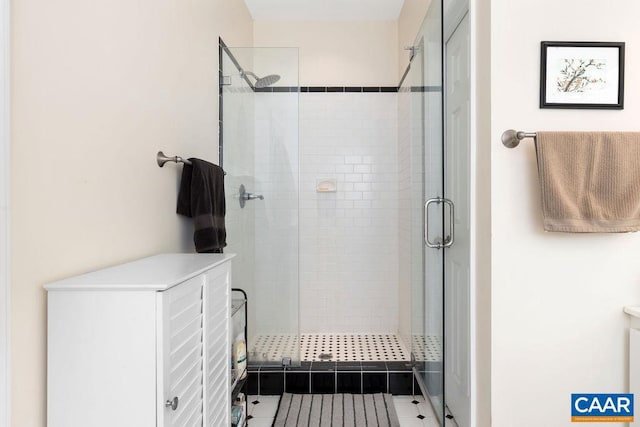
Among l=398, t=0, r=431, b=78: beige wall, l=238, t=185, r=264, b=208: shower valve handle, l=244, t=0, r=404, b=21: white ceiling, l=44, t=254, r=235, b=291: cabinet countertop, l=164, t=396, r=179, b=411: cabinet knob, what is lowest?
l=164, t=396, r=179, b=411: cabinet knob

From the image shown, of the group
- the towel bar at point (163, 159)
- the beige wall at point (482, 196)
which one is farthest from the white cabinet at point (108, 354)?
the beige wall at point (482, 196)

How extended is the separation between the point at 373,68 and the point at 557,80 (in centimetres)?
236

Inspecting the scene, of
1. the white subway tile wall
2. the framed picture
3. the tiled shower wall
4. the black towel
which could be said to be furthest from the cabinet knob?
the tiled shower wall

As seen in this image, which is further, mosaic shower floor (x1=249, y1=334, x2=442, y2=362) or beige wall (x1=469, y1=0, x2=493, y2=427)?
mosaic shower floor (x1=249, y1=334, x2=442, y2=362)

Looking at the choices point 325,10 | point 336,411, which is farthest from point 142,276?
point 325,10

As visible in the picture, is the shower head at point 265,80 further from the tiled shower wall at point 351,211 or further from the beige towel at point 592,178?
the beige towel at point 592,178

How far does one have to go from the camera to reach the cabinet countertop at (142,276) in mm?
1021

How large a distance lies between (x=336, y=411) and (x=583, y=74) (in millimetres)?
2089

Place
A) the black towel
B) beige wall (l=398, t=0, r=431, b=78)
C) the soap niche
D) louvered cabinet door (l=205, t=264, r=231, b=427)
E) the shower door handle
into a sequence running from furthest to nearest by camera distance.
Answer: the soap niche, beige wall (l=398, t=0, r=431, b=78), the shower door handle, the black towel, louvered cabinet door (l=205, t=264, r=231, b=427)

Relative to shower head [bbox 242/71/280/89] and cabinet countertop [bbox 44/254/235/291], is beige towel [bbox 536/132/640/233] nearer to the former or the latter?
cabinet countertop [bbox 44/254/235/291]

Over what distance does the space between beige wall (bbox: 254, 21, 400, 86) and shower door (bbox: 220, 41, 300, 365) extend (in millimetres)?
1113

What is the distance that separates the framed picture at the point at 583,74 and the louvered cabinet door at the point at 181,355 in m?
1.46

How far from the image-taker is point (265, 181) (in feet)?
9.25

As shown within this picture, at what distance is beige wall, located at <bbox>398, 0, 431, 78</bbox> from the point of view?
8.98 ft
